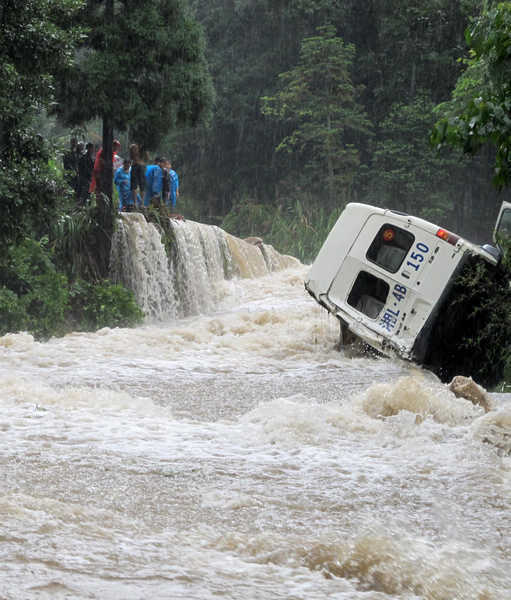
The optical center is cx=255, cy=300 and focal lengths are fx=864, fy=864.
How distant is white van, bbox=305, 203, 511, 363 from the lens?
978 centimetres

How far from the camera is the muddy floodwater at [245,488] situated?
12.8ft

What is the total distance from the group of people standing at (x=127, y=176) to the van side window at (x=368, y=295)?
6275 millimetres

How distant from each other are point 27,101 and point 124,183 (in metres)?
7.12

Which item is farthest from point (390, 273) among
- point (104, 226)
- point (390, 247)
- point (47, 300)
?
point (104, 226)

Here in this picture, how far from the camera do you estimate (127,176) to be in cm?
1697

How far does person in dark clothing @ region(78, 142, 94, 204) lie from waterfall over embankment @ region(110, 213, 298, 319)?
3.23 ft

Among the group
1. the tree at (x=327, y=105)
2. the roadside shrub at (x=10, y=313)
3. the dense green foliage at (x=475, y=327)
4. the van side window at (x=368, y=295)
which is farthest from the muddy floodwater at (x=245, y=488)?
the tree at (x=327, y=105)

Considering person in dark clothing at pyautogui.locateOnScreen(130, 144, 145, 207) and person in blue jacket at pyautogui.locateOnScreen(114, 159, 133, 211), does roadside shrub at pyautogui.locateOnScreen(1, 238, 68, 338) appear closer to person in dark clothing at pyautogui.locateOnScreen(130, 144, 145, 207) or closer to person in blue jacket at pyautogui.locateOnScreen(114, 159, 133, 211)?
person in dark clothing at pyautogui.locateOnScreen(130, 144, 145, 207)

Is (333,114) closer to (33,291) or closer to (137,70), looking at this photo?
(137,70)

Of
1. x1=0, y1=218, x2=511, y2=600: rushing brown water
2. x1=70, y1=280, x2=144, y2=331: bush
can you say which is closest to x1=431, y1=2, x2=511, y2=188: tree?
x1=0, y1=218, x2=511, y2=600: rushing brown water

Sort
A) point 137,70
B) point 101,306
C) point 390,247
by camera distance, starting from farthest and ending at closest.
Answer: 1. point 137,70
2. point 101,306
3. point 390,247

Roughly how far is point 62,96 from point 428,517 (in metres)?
10.9

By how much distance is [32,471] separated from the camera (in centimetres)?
544

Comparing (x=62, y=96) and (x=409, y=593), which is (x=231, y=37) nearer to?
(x=62, y=96)
